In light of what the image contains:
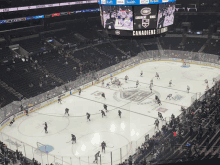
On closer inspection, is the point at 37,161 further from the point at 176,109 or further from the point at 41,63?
the point at 41,63

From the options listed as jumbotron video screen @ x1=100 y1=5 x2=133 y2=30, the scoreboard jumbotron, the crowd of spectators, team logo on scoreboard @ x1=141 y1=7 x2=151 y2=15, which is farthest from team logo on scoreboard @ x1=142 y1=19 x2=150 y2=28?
the crowd of spectators

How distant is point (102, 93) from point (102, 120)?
281 inches

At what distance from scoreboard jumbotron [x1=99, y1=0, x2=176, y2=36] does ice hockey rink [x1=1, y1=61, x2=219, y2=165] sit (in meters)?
8.39

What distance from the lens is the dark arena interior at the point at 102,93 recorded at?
17.6 m

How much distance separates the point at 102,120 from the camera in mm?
25141

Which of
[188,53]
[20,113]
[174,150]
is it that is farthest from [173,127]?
[188,53]

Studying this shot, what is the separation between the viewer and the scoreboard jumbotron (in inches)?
870

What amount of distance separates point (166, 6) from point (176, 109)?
412 inches

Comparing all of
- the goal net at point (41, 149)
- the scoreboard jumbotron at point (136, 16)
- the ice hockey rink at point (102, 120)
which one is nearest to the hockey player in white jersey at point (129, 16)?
the scoreboard jumbotron at point (136, 16)

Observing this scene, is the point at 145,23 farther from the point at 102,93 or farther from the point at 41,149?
the point at 41,149

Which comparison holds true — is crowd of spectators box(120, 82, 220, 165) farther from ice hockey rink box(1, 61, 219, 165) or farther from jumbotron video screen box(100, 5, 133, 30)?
jumbotron video screen box(100, 5, 133, 30)

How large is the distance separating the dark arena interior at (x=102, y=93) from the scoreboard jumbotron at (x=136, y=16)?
0.09 meters

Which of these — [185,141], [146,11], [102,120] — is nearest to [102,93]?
[102,120]

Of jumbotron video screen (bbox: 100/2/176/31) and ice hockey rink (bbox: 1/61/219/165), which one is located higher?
jumbotron video screen (bbox: 100/2/176/31)
